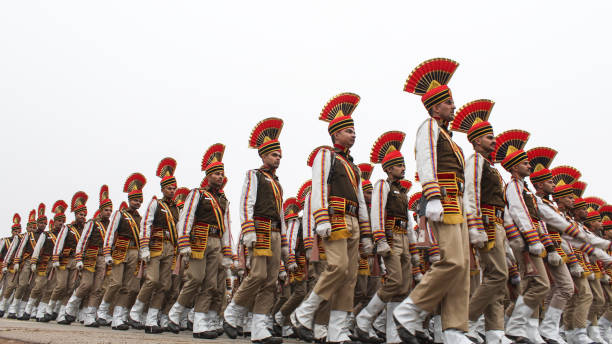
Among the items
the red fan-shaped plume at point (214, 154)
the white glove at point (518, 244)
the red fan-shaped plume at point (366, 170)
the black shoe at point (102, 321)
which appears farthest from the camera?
the red fan-shaped plume at point (366, 170)

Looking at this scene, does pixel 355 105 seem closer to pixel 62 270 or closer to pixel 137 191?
pixel 137 191

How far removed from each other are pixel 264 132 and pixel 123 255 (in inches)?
196

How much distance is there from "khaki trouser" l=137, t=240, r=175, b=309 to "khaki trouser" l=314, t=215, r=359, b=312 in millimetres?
4347

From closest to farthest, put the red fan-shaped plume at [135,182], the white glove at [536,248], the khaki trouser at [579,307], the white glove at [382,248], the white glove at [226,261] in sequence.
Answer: the white glove at [536,248], the white glove at [382,248], the khaki trouser at [579,307], the white glove at [226,261], the red fan-shaped plume at [135,182]

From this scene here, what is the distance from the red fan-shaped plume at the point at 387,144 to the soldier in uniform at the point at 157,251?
169 inches

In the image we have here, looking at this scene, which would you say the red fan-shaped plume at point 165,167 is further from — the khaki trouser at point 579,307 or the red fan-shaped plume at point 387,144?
the khaki trouser at point 579,307

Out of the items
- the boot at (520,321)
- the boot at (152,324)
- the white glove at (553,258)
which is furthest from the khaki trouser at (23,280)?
the white glove at (553,258)

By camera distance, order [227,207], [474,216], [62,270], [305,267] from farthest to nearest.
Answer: [62,270] < [305,267] < [227,207] < [474,216]

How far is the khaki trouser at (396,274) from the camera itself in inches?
266

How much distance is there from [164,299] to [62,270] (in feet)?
13.8

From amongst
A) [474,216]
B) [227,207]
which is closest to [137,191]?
[227,207]

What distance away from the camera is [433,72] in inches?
211

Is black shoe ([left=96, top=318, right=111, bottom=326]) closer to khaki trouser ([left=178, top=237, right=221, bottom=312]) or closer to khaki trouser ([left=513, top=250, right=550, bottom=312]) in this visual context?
khaki trouser ([left=178, top=237, right=221, bottom=312])

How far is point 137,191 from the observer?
11.2 meters
